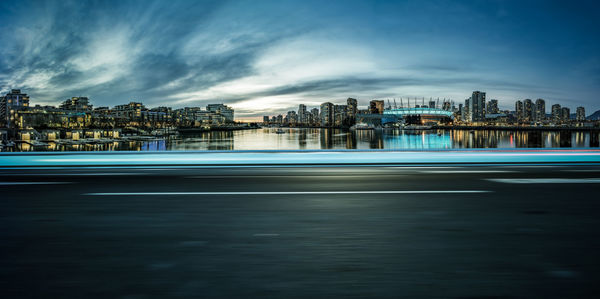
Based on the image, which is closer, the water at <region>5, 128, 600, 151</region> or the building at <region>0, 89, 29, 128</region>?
the water at <region>5, 128, 600, 151</region>

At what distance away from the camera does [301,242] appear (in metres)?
3.70

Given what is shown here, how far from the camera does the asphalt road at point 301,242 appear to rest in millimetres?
2672

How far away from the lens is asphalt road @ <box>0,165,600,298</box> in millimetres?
2672

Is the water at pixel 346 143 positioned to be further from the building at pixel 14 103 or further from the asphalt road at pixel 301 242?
the building at pixel 14 103

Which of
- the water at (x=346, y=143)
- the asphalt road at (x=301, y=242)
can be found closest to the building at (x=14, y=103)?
the water at (x=346, y=143)

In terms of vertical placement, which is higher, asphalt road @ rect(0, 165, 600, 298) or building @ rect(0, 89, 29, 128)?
building @ rect(0, 89, 29, 128)

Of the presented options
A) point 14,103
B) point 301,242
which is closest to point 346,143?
point 301,242

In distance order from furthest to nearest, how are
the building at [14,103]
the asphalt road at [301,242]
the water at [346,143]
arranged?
the building at [14,103]
the water at [346,143]
the asphalt road at [301,242]

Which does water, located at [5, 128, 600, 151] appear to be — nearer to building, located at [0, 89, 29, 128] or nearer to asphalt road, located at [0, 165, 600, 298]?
asphalt road, located at [0, 165, 600, 298]

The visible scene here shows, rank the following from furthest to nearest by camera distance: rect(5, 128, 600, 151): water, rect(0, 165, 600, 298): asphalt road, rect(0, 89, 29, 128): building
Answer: rect(0, 89, 29, 128): building
rect(5, 128, 600, 151): water
rect(0, 165, 600, 298): asphalt road

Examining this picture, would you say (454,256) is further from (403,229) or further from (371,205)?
(371,205)

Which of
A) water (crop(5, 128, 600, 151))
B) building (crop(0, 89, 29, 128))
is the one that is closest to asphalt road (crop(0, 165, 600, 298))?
water (crop(5, 128, 600, 151))

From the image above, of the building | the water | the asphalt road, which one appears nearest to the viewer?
the asphalt road

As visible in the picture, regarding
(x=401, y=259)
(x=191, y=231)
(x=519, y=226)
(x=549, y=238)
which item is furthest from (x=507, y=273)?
(x=191, y=231)
